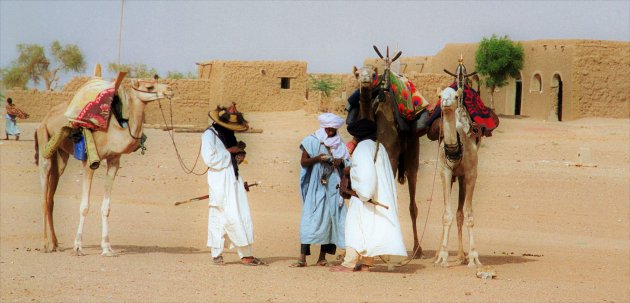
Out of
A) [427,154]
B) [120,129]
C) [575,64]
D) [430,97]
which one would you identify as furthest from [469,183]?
[575,64]

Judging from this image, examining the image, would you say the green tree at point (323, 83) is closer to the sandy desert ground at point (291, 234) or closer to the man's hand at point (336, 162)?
the sandy desert ground at point (291, 234)

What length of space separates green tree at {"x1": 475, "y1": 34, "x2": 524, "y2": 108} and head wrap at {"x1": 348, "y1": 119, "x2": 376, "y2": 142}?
3128 centimetres

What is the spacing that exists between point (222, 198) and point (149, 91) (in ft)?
6.31

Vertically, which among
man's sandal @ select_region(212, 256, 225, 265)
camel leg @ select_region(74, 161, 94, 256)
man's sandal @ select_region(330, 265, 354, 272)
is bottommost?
man's sandal @ select_region(212, 256, 225, 265)

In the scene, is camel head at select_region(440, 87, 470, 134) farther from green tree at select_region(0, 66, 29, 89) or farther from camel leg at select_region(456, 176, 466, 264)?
green tree at select_region(0, 66, 29, 89)

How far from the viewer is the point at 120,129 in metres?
12.2

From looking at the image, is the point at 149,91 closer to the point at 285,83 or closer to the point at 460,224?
the point at 460,224

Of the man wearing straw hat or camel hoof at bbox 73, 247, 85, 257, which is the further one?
camel hoof at bbox 73, 247, 85, 257

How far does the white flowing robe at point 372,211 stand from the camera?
419 inches

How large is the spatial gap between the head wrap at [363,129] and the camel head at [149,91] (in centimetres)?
251

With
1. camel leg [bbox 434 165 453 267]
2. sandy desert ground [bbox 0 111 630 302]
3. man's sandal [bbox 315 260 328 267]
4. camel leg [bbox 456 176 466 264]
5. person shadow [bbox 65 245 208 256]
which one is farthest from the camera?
person shadow [bbox 65 245 208 256]

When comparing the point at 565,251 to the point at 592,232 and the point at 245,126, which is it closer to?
the point at 592,232

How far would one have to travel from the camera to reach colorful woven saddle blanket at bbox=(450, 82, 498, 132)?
1195cm

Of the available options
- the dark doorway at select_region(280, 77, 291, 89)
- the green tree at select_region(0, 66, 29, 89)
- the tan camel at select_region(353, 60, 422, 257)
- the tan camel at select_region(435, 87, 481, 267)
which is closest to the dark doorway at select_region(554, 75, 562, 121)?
the dark doorway at select_region(280, 77, 291, 89)
